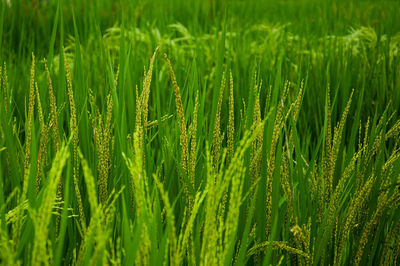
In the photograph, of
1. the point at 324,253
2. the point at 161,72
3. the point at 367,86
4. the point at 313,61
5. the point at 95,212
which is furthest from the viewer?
the point at 313,61

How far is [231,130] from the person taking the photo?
2.34 ft

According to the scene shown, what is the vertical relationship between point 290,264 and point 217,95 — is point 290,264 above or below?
below

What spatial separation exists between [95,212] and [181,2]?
141 inches

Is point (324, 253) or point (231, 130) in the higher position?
point (231, 130)

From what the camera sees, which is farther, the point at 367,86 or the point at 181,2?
the point at 181,2

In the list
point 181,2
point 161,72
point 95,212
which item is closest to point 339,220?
point 95,212

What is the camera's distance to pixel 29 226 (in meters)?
0.55

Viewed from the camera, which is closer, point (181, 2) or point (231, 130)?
point (231, 130)

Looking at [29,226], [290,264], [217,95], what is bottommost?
[290,264]

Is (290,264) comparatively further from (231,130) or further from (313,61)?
(313,61)

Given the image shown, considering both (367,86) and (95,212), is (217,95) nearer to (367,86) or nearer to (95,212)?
(95,212)

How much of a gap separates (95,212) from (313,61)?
A: 1.55 m

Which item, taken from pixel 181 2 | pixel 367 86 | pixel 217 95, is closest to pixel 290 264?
pixel 217 95

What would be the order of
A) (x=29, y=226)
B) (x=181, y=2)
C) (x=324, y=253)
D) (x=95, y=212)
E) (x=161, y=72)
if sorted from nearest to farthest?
1. (x=95, y=212)
2. (x=29, y=226)
3. (x=324, y=253)
4. (x=161, y=72)
5. (x=181, y=2)
